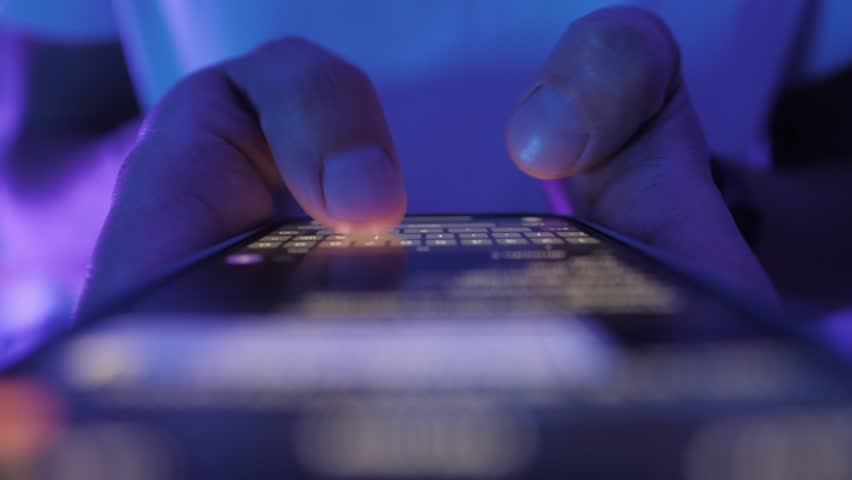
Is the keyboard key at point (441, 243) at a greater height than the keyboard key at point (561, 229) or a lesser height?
greater

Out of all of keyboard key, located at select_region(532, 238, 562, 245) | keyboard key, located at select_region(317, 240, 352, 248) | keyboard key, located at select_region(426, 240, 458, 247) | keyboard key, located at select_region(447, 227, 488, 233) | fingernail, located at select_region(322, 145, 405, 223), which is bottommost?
keyboard key, located at select_region(532, 238, 562, 245)

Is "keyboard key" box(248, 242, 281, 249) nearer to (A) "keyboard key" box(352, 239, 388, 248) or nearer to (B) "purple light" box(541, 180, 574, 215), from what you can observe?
(A) "keyboard key" box(352, 239, 388, 248)

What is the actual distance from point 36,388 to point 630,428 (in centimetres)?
13

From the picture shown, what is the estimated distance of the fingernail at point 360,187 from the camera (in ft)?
0.95

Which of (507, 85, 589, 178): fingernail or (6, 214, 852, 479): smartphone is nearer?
(6, 214, 852, 479): smartphone

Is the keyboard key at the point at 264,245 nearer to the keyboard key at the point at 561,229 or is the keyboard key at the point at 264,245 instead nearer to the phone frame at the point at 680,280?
the phone frame at the point at 680,280

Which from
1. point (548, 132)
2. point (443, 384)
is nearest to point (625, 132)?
point (548, 132)

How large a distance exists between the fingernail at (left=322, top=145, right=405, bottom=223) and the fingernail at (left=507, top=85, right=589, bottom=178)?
9cm

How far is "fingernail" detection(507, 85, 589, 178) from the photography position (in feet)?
1.09

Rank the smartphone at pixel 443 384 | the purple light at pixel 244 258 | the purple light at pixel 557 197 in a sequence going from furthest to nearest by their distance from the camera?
the purple light at pixel 557 197 → the purple light at pixel 244 258 → the smartphone at pixel 443 384

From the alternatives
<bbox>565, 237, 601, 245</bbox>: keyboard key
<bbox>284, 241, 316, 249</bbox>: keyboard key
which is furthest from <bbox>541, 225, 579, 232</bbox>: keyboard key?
<bbox>284, 241, 316, 249</bbox>: keyboard key

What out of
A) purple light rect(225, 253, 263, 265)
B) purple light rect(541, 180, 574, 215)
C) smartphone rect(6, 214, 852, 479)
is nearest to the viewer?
smartphone rect(6, 214, 852, 479)

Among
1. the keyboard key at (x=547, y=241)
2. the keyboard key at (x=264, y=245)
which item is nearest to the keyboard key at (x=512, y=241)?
the keyboard key at (x=547, y=241)

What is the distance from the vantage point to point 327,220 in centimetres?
30
